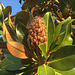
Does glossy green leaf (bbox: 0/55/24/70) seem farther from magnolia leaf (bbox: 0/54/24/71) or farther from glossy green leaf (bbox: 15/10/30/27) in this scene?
glossy green leaf (bbox: 15/10/30/27)

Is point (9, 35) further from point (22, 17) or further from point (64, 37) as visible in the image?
point (64, 37)

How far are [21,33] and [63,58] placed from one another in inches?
17.6

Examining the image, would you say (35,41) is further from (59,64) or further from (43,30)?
(59,64)

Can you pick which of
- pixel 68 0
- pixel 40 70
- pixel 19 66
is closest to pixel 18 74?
pixel 19 66

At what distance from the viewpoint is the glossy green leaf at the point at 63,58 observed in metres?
0.90

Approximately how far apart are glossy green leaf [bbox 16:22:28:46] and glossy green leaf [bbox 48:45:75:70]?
300 millimetres

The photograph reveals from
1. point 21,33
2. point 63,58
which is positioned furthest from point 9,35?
point 63,58

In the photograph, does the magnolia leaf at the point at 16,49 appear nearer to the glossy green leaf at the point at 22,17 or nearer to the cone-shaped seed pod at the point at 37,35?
the cone-shaped seed pod at the point at 37,35

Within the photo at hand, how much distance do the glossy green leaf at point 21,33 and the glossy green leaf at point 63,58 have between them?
0.30 meters

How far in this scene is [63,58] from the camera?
951mm

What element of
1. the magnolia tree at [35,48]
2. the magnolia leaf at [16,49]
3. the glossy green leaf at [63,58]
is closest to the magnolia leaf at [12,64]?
the magnolia tree at [35,48]

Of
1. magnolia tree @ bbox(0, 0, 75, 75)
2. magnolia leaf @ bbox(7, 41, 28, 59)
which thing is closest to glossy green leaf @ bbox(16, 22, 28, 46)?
magnolia tree @ bbox(0, 0, 75, 75)

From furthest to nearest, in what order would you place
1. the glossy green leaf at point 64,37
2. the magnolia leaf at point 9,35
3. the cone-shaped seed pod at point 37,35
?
the glossy green leaf at point 64,37
the magnolia leaf at point 9,35
the cone-shaped seed pod at point 37,35

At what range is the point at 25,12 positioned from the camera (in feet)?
3.63
